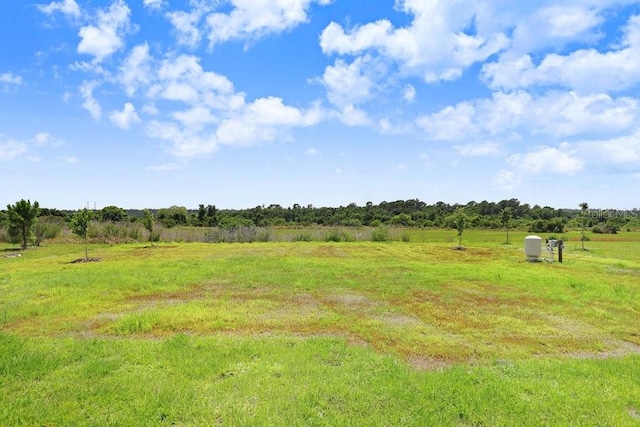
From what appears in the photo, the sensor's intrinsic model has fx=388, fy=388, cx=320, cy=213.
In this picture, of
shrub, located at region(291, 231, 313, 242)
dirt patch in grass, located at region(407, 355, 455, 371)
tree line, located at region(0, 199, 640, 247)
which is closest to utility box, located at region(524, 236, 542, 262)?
tree line, located at region(0, 199, 640, 247)

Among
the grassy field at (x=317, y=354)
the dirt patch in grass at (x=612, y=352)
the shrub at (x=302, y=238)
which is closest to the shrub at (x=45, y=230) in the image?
the shrub at (x=302, y=238)

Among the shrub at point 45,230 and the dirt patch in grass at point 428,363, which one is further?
the shrub at point 45,230

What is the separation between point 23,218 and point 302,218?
5261cm

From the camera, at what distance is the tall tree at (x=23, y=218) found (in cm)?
2502

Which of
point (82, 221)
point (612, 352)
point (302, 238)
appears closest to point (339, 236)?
point (302, 238)

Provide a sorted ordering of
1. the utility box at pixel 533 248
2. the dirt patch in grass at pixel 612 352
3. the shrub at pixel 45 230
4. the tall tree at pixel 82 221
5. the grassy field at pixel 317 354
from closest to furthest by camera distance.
Result: the grassy field at pixel 317 354
the dirt patch in grass at pixel 612 352
the utility box at pixel 533 248
the tall tree at pixel 82 221
the shrub at pixel 45 230

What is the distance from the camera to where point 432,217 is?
7912 centimetres

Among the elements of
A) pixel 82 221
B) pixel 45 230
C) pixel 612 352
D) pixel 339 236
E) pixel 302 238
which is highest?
pixel 82 221

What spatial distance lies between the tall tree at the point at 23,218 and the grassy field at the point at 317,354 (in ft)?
53.8

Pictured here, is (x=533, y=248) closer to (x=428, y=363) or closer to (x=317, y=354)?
(x=428, y=363)

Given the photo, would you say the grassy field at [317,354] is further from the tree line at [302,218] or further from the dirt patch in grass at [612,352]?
the tree line at [302,218]

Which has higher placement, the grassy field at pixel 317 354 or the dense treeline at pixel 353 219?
the dense treeline at pixel 353 219

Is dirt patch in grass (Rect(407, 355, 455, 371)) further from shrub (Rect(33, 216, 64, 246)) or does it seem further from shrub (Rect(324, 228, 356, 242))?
shrub (Rect(33, 216, 64, 246))

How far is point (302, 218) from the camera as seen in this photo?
247 feet
